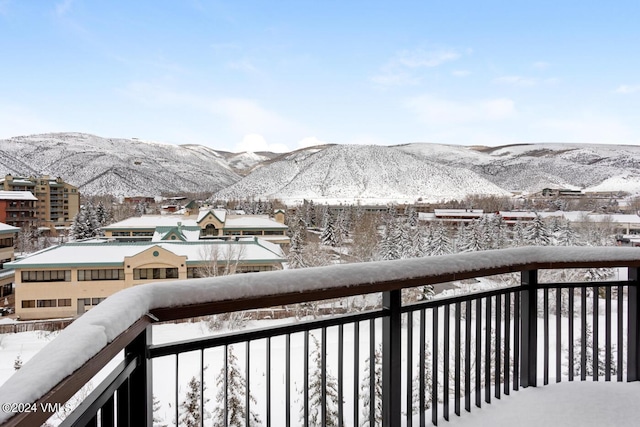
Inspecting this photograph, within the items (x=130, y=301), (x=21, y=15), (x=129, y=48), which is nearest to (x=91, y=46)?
(x=129, y=48)

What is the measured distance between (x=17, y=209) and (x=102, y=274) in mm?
24807

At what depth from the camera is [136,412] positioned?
995mm

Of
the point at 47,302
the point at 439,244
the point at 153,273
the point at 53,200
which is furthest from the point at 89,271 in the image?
the point at 53,200

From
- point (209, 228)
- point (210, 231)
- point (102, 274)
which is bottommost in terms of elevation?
point (102, 274)

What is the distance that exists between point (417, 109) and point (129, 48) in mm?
19563

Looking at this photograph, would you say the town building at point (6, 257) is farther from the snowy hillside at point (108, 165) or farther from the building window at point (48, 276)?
the snowy hillside at point (108, 165)

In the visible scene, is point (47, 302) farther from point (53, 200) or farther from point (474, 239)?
point (53, 200)

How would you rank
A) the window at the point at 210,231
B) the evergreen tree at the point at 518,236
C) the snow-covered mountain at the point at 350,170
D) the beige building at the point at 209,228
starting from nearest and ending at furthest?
the evergreen tree at the point at 518,236
the beige building at the point at 209,228
the window at the point at 210,231
the snow-covered mountain at the point at 350,170

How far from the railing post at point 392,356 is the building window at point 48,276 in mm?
17085

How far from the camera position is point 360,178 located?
68562 millimetres

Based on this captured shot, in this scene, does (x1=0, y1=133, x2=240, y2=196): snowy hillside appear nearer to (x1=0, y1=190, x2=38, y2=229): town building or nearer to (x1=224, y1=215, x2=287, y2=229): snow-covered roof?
(x1=0, y1=190, x2=38, y2=229): town building

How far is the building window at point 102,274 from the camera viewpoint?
1527 centimetres

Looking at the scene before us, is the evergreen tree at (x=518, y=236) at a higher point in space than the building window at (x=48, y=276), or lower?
higher

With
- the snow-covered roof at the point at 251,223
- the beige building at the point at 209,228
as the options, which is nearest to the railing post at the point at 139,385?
the beige building at the point at 209,228
